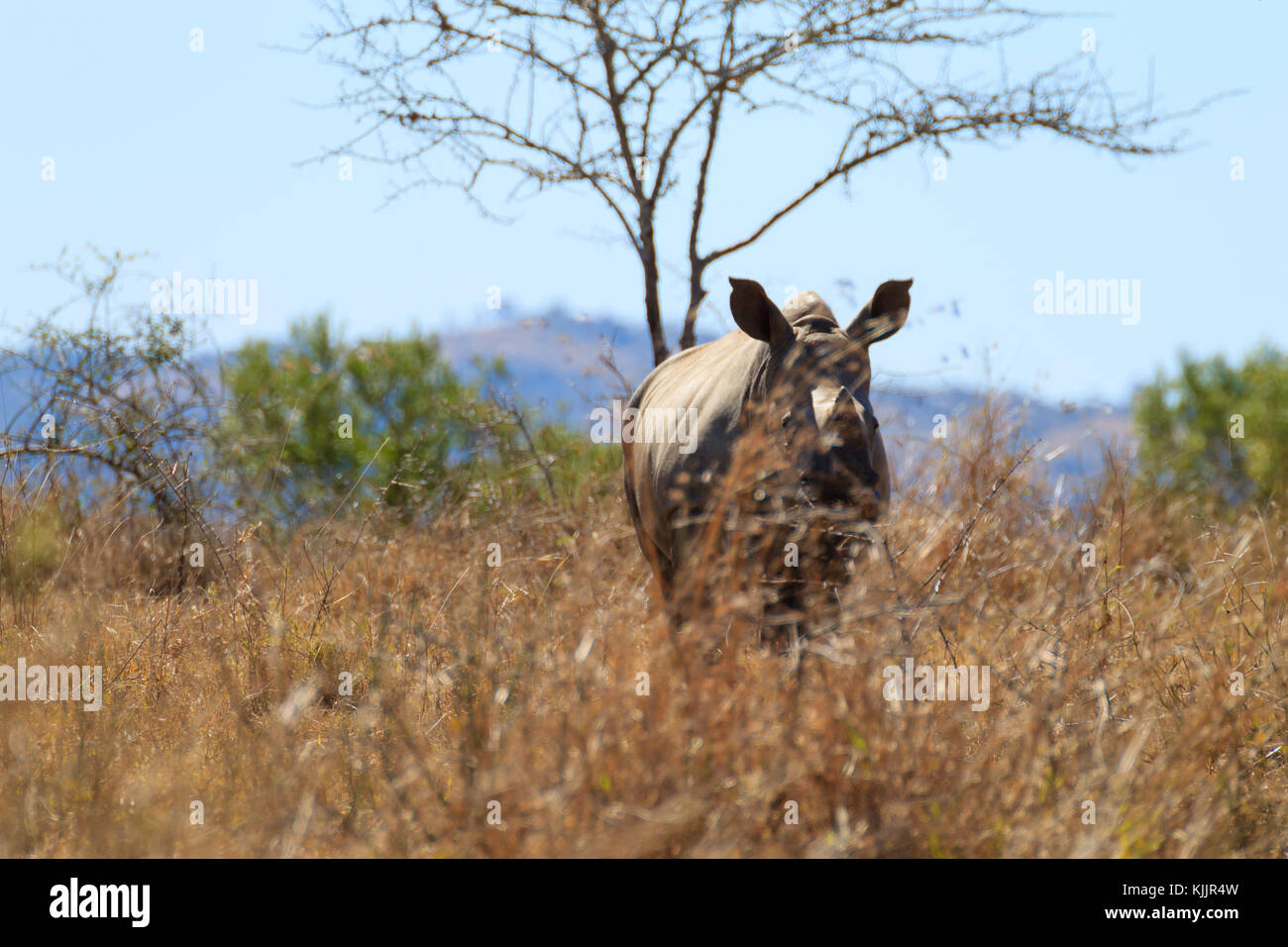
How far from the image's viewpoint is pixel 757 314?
492cm

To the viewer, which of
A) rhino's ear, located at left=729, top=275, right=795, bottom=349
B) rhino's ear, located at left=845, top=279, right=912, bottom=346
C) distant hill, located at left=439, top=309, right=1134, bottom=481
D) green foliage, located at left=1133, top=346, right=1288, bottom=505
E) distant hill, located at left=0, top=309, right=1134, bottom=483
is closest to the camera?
rhino's ear, located at left=729, top=275, right=795, bottom=349

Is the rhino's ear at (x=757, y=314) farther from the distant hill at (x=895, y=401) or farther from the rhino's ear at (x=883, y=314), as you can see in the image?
the distant hill at (x=895, y=401)

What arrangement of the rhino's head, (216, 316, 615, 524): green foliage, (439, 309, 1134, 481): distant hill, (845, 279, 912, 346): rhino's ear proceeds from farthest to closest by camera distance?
(216, 316, 615, 524): green foliage < (439, 309, 1134, 481): distant hill < (845, 279, 912, 346): rhino's ear < the rhino's head

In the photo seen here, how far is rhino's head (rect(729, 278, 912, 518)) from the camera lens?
13.4 ft

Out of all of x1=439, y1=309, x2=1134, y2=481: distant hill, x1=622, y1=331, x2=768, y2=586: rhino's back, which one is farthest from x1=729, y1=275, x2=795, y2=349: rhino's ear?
x1=439, y1=309, x2=1134, y2=481: distant hill

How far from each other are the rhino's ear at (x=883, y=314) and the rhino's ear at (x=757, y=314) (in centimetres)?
31

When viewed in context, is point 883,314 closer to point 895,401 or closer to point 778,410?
point 778,410

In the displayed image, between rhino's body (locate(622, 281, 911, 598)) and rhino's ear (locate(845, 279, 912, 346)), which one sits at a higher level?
rhino's ear (locate(845, 279, 912, 346))

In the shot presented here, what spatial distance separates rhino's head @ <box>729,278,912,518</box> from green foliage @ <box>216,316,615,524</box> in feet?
7.08

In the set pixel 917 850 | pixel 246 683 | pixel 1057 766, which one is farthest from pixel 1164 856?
pixel 246 683

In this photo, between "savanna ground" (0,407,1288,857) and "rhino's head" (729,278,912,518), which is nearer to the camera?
"savanna ground" (0,407,1288,857)

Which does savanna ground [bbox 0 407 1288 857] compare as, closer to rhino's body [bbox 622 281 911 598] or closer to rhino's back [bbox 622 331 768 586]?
rhino's body [bbox 622 281 911 598]

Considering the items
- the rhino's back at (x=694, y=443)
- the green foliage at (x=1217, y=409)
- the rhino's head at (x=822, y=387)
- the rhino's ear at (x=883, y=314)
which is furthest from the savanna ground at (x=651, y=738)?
the green foliage at (x=1217, y=409)
